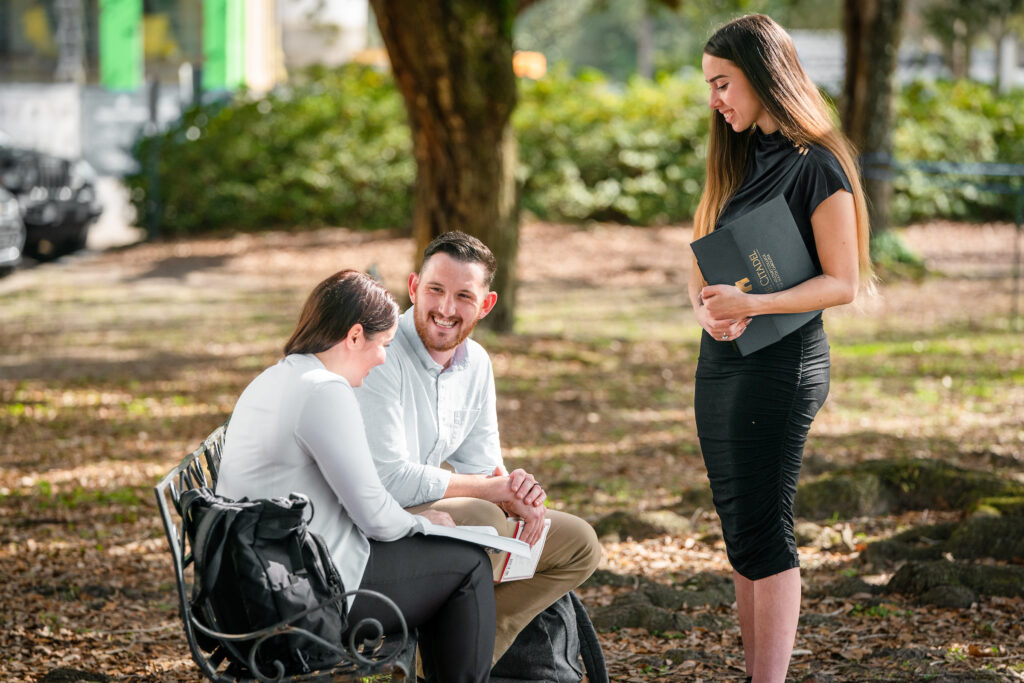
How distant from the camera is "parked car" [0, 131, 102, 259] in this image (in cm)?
1578

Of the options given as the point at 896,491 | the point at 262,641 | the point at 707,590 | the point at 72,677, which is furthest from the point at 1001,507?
the point at 72,677

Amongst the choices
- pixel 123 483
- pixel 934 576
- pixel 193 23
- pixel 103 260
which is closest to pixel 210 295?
pixel 103 260

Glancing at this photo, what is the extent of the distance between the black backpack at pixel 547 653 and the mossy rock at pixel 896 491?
249 centimetres

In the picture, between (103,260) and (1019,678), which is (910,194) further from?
(1019,678)

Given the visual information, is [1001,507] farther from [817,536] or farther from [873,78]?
[873,78]

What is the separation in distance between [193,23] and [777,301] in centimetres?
3589

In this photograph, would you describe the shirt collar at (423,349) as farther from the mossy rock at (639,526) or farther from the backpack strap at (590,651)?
the mossy rock at (639,526)

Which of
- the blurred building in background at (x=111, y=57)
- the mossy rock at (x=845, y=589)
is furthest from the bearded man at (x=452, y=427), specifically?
the blurred building in background at (x=111, y=57)

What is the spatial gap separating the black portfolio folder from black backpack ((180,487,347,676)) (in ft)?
4.45

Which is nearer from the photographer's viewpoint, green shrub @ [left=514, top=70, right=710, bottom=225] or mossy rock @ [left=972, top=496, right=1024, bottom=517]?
mossy rock @ [left=972, top=496, right=1024, bottom=517]

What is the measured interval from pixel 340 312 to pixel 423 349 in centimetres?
47

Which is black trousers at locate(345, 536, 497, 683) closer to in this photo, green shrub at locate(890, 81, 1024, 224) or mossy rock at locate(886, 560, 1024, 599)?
mossy rock at locate(886, 560, 1024, 599)

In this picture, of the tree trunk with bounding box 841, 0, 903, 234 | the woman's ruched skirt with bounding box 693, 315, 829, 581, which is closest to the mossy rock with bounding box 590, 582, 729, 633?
the woman's ruched skirt with bounding box 693, 315, 829, 581

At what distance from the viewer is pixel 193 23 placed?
119ft
